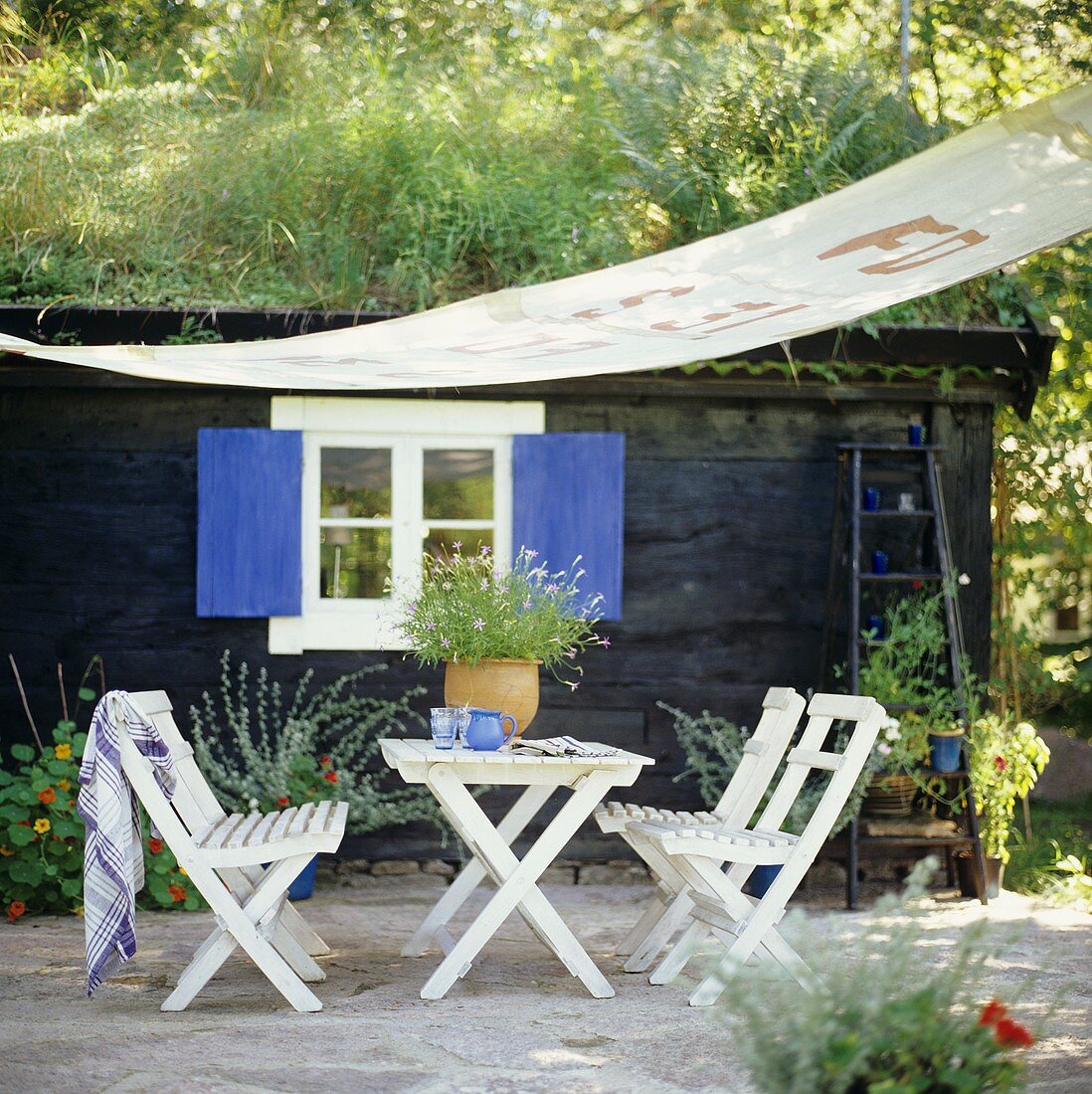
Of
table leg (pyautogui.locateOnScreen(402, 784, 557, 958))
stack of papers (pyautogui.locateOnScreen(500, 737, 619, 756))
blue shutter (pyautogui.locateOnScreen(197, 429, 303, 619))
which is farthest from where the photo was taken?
blue shutter (pyautogui.locateOnScreen(197, 429, 303, 619))

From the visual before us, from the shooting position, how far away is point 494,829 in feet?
11.7

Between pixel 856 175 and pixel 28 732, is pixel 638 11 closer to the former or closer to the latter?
pixel 856 175

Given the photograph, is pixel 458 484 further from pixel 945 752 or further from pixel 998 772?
pixel 998 772

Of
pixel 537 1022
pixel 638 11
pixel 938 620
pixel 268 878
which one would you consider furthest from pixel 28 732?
pixel 638 11

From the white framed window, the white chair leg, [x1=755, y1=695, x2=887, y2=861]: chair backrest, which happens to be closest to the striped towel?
the white chair leg

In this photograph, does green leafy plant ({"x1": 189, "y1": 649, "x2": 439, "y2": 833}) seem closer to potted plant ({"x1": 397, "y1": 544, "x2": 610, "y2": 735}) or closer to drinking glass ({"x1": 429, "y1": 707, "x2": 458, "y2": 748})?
potted plant ({"x1": 397, "y1": 544, "x2": 610, "y2": 735})

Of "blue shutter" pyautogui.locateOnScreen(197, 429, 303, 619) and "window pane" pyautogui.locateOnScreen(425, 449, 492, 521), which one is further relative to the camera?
"window pane" pyautogui.locateOnScreen(425, 449, 492, 521)

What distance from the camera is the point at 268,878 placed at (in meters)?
3.46

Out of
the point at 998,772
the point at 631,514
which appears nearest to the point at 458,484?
the point at 631,514

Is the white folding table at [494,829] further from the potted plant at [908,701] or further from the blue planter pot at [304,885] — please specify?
the potted plant at [908,701]

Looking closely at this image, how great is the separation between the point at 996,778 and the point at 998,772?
0.03 meters

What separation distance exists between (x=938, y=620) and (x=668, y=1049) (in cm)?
300

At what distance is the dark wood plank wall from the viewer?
5582 millimetres

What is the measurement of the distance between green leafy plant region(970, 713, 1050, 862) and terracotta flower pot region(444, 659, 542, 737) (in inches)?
92.9
